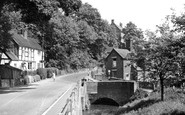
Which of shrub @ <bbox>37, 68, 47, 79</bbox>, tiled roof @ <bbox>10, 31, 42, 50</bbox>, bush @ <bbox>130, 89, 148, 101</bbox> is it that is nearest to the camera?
bush @ <bbox>130, 89, 148, 101</bbox>

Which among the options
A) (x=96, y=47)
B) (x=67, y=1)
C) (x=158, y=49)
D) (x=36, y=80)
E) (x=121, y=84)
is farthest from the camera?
(x=96, y=47)

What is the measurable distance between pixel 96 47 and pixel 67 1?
5950cm

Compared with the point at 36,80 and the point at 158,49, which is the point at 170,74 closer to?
the point at 158,49

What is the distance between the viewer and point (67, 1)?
24391mm

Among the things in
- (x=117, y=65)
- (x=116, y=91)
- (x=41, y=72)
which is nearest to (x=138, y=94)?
(x=116, y=91)

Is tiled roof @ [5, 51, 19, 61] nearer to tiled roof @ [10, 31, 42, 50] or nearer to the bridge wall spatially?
tiled roof @ [10, 31, 42, 50]

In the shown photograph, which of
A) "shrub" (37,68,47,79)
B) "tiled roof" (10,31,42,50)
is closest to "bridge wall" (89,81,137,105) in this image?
"shrub" (37,68,47,79)

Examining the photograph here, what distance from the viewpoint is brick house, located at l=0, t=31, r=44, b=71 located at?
4647 centimetres

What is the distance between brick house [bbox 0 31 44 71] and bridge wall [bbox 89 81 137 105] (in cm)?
1659

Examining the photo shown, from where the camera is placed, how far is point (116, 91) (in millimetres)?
37375

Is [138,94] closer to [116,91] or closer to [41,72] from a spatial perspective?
[116,91]

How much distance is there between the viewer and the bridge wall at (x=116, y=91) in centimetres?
3572

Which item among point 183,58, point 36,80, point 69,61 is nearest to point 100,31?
point 69,61

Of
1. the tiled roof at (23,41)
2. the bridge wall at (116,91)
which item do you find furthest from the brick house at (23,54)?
the bridge wall at (116,91)
